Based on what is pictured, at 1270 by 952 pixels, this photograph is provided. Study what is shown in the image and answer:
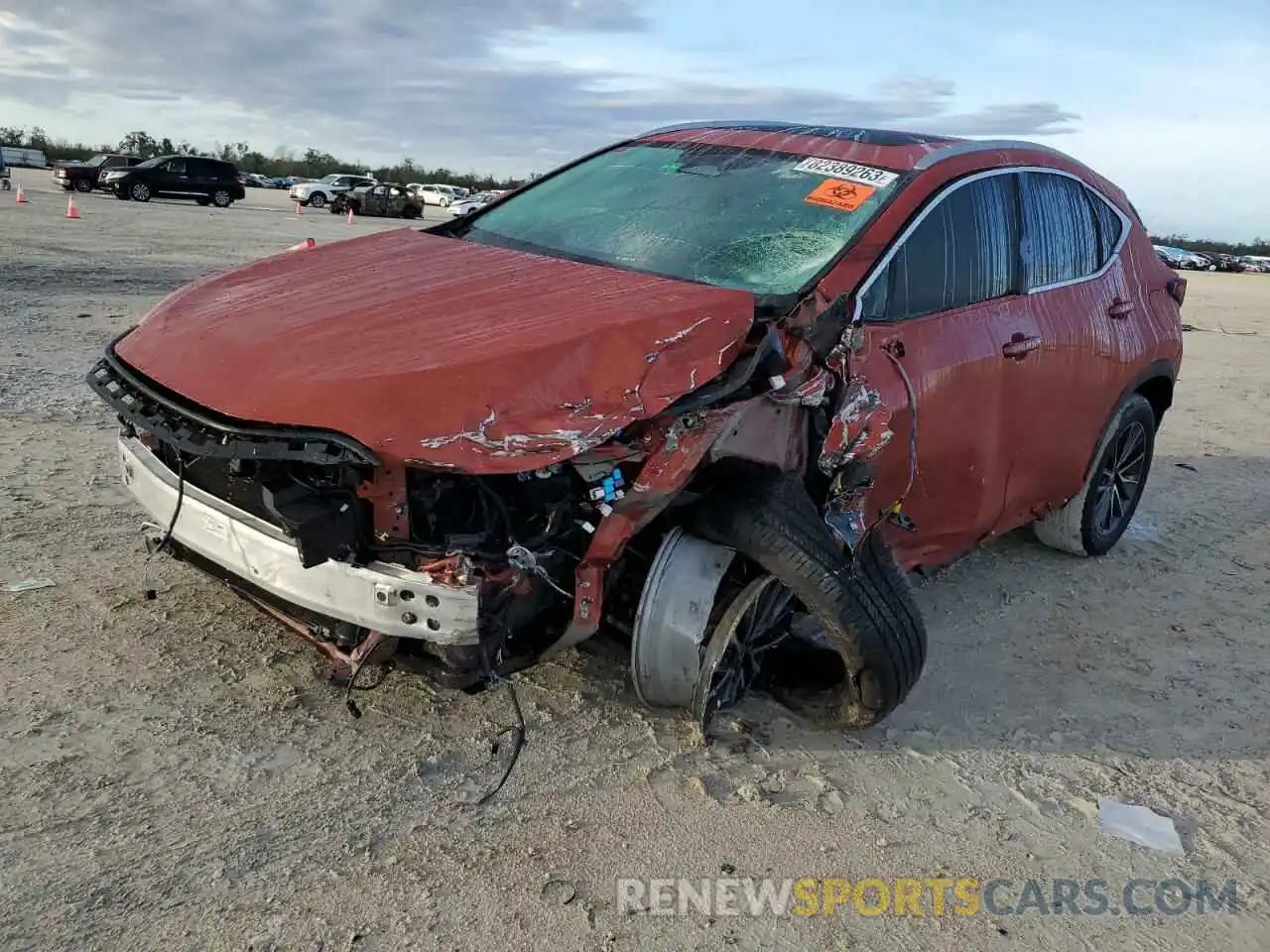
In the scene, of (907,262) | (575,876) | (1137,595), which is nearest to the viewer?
(575,876)

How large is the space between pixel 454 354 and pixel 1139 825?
7.86 ft

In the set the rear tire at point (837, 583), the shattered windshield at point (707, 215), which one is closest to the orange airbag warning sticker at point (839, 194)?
the shattered windshield at point (707, 215)

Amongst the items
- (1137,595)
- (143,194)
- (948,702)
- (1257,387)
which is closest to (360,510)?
(948,702)

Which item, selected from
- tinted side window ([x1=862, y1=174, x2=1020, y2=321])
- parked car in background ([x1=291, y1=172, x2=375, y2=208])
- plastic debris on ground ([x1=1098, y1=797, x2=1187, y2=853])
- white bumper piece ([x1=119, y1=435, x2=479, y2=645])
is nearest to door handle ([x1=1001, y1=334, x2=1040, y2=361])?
tinted side window ([x1=862, y1=174, x2=1020, y2=321])

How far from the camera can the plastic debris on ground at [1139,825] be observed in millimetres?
2961

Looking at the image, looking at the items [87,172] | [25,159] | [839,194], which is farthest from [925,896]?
[25,159]

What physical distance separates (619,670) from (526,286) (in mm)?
1345

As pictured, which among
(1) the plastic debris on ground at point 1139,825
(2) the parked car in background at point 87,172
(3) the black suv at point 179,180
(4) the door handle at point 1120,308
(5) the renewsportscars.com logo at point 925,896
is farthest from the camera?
(2) the parked car in background at point 87,172

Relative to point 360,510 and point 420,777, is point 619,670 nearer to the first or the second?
point 420,777

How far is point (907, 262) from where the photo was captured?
3510 millimetres

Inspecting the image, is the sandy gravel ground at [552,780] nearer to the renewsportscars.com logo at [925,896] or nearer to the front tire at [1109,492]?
the renewsportscars.com logo at [925,896]

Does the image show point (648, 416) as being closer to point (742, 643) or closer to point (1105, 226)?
point (742, 643)

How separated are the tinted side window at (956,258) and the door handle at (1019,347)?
0.18 metres

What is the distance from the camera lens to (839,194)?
144 inches
